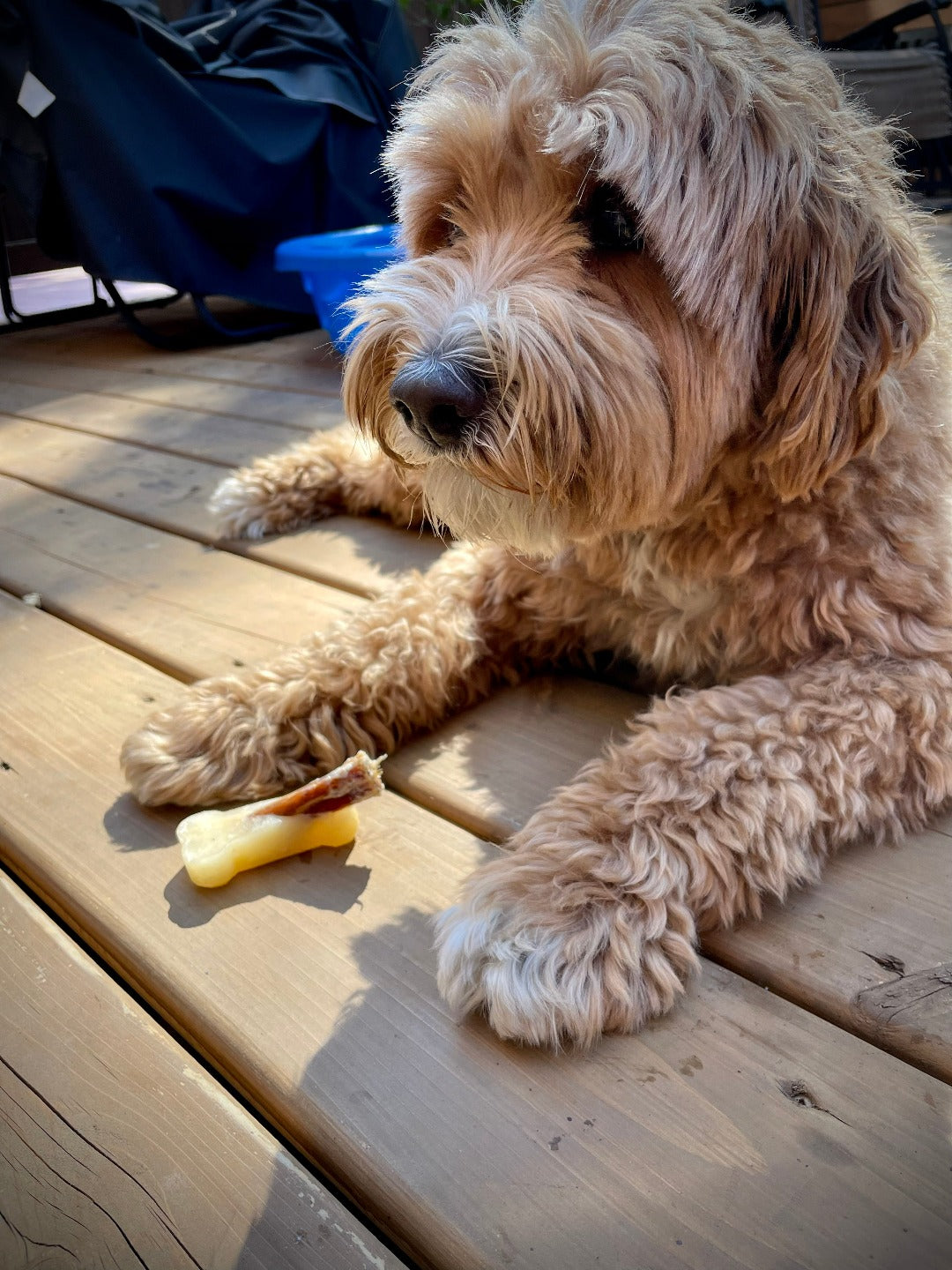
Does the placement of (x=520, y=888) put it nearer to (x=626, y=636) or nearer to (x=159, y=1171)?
(x=159, y=1171)

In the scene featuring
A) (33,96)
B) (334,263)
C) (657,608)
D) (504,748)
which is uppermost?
(33,96)

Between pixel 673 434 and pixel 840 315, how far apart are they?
248mm

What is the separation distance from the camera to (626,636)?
172 cm

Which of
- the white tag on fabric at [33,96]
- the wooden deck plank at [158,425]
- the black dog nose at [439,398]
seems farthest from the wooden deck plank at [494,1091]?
the white tag on fabric at [33,96]

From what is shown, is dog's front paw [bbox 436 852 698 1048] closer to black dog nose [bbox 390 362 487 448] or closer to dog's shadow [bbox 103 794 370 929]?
dog's shadow [bbox 103 794 370 929]

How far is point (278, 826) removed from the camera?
1.38 m

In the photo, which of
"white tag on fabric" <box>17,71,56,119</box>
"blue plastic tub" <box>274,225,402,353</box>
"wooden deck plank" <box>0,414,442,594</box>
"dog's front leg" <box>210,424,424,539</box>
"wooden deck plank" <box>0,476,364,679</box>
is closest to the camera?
"wooden deck plank" <box>0,476,364,679</box>

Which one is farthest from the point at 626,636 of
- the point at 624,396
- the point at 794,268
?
the point at 794,268

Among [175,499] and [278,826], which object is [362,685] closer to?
[278,826]

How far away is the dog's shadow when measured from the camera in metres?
1.33

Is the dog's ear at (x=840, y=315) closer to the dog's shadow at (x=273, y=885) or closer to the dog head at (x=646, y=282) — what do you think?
the dog head at (x=646, y=282)

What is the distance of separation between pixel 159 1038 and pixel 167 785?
46 cm

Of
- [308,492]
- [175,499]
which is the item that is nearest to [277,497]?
[308,492]

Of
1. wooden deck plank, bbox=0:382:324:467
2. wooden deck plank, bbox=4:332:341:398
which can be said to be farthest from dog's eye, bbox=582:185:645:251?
wooden deck plank, bbox=4:332:341:398
